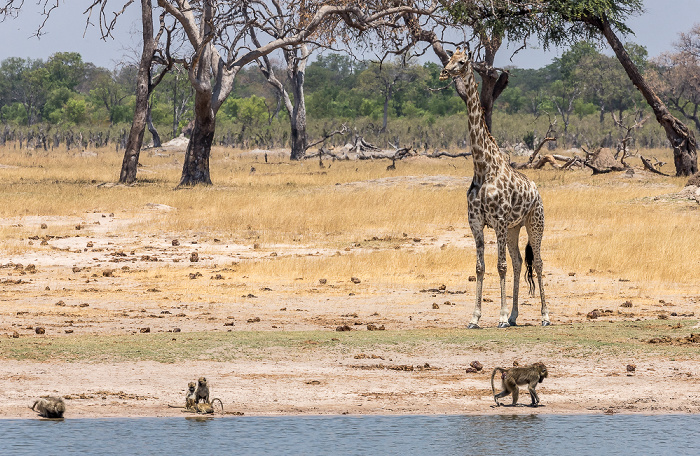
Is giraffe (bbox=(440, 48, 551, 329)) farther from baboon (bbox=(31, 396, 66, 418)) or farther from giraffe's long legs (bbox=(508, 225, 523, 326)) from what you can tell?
Result: baboon (bbox=(31, 396, 66, 418))

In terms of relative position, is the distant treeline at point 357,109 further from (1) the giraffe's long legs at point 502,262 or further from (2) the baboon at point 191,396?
(2) the baboon at point 191,396

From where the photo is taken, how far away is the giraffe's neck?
42.9 feet

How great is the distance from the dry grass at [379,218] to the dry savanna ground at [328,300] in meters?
0.09

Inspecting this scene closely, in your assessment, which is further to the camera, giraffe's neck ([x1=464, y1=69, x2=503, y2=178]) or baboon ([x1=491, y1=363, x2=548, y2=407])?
giraffe's neck ([x1=464, y1=69, x2=503, y2=178])

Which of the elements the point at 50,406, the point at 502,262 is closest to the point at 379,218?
the point at 502,262

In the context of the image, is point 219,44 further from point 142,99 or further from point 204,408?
point 204,408

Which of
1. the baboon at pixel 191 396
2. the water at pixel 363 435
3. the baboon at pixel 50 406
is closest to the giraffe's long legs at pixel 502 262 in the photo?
the water at pixel 363 435

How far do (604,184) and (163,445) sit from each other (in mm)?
26291

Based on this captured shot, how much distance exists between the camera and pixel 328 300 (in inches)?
620

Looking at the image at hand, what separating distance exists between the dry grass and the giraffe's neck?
491cm

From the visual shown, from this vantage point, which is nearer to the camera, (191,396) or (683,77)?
(191,396)

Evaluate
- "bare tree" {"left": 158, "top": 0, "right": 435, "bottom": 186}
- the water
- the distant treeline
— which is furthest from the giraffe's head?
the distant treeline

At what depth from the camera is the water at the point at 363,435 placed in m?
8.03

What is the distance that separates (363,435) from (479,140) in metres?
5.88
